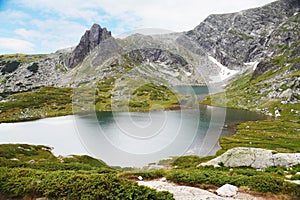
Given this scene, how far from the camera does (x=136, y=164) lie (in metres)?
54.3

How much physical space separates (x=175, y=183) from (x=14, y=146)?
58861 millimetres

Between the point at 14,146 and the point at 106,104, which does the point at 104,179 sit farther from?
the point at 106,104

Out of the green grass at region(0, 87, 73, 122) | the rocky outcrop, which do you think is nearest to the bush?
the rocky outcrop

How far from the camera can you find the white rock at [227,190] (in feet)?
53.4

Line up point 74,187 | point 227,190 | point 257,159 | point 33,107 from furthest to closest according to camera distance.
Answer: point 33,107, point 257,159, point 227,190, point 74,187

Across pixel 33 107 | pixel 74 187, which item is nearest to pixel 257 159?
pixel 74 187

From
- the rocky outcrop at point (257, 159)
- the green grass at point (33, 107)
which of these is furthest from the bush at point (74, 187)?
the green grass at point (33, 107)

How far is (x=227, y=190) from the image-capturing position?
16656mm

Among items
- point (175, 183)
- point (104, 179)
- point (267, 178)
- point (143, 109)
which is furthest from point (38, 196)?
point (143, 109)

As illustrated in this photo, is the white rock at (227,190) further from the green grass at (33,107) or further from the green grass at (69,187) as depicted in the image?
the green grass at (33,107)

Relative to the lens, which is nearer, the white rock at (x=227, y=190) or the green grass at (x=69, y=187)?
the green grass at (x=69, y=187)

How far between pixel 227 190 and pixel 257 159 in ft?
43.6

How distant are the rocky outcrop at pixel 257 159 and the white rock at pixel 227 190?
1131cm

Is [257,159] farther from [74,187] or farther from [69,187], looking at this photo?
[69,187]
